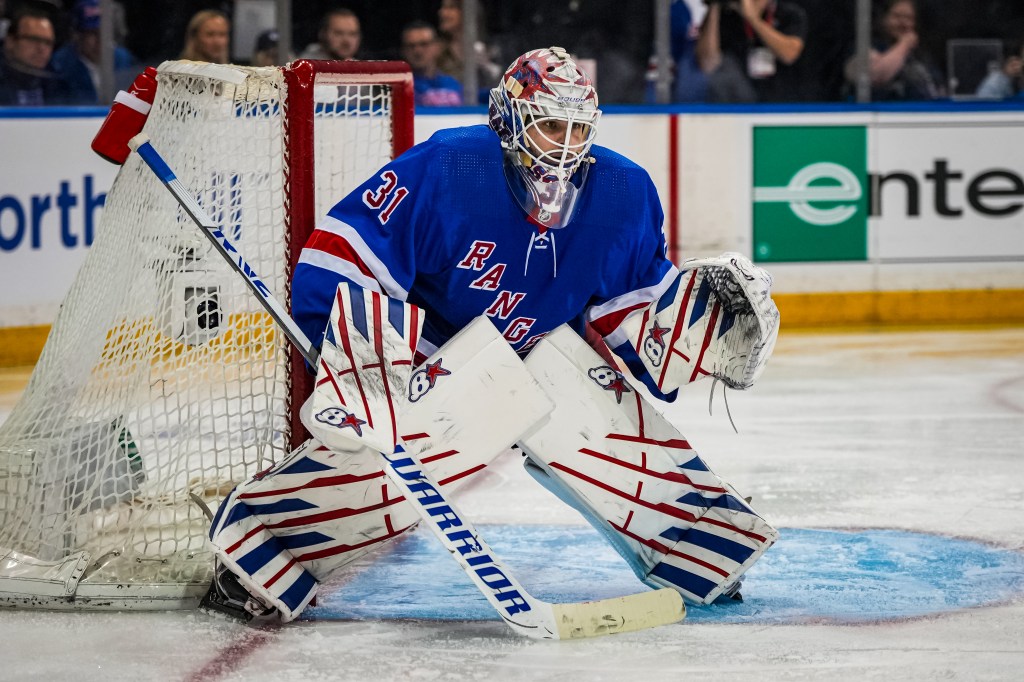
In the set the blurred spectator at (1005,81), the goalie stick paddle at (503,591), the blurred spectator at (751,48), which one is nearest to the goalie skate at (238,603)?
the goalie stick paddle at (503,591)

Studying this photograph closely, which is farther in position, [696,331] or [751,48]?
[751,48]

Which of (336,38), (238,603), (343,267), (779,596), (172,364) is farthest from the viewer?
(336,38)

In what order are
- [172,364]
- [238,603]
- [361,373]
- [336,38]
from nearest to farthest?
[361,373], [238,603], [172,364], [336,38]

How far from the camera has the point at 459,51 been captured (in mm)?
5758

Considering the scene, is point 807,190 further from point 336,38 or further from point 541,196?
point 541,196

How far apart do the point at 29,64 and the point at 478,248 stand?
3.40 metres

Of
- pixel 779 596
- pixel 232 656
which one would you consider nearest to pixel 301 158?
pixel 232 656

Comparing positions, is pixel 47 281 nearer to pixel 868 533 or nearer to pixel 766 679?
pixel 868 533

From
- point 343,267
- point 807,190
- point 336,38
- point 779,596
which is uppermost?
point 336,38

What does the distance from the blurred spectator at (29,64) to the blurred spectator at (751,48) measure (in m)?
2.42

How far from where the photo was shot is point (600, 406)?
2482 millimetres

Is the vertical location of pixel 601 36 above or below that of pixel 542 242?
above

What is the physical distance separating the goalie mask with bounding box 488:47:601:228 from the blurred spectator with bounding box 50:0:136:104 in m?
3.31

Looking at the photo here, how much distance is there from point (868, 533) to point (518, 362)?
3.20 feet
